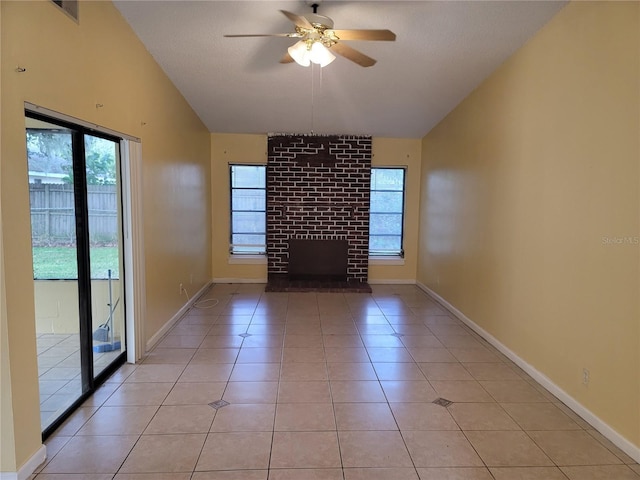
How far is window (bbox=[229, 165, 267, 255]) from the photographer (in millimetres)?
6074

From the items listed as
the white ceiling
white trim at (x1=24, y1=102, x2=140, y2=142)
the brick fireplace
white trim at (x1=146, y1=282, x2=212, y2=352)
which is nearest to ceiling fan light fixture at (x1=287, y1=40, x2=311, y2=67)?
the white ceiling

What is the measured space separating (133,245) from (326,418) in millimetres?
1990

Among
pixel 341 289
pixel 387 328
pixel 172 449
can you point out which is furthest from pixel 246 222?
pixel 172 449

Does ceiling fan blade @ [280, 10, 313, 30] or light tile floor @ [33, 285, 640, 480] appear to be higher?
ceiling fan blade @ [280, 10, 313, 30]

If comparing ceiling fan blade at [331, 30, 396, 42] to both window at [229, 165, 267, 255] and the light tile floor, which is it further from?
window at [229, 165, 267, 255]

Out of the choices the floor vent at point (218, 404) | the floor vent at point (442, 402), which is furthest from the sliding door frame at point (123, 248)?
the floor vent at point (442, 402)

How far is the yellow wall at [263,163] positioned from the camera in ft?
19.4

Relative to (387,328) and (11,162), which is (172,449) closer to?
(11,162)

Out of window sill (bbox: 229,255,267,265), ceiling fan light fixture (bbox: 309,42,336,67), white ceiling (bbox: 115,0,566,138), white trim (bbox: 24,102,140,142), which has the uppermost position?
white ceiling (bbox: 115,0,566,138)

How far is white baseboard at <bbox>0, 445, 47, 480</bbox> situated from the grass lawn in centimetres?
88

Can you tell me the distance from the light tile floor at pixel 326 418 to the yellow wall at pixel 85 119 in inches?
18.9

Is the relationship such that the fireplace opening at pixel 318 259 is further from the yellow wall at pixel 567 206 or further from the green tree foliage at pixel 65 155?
the green tree foliage at pixel 65 155

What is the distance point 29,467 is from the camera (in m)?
1.76

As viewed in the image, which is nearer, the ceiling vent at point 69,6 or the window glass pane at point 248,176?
the ceiling vent at point 69,6
